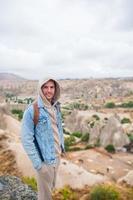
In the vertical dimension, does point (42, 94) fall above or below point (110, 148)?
above

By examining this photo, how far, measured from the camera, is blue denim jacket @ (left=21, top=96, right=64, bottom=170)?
5.95m

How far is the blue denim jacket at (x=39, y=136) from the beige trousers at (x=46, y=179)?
90 mm

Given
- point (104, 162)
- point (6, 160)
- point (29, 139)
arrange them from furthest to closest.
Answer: point (104, 162) < point (6, 160) < point (29, 139)

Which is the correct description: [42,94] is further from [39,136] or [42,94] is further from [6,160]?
[6,160]

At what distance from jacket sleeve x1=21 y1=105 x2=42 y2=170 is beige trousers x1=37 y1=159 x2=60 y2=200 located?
0.14m

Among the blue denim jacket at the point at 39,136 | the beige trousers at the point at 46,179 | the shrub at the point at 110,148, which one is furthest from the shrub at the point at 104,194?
the shrub at the point at 110,148

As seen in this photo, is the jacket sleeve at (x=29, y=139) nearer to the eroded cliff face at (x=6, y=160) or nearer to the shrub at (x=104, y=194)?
the shrub at (x=104, y=194)

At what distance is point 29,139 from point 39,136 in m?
0.19

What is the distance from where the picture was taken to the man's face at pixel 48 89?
6.18 m

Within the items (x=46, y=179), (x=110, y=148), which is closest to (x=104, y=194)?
(x=46, y=179)

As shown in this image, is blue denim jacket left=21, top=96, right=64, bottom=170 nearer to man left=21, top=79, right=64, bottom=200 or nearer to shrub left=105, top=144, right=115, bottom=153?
man left=21, top=79, right=64, bottom=200

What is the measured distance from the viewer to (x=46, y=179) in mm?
6152

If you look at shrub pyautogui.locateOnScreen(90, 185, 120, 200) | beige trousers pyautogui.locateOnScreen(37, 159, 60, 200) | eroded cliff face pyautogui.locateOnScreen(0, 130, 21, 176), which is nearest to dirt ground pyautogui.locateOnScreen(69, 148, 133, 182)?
eroded cliff face pyautogui.locateOnScreen(0, 130, 21, 176)

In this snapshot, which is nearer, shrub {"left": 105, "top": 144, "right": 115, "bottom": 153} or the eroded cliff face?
the eroded cliff face
